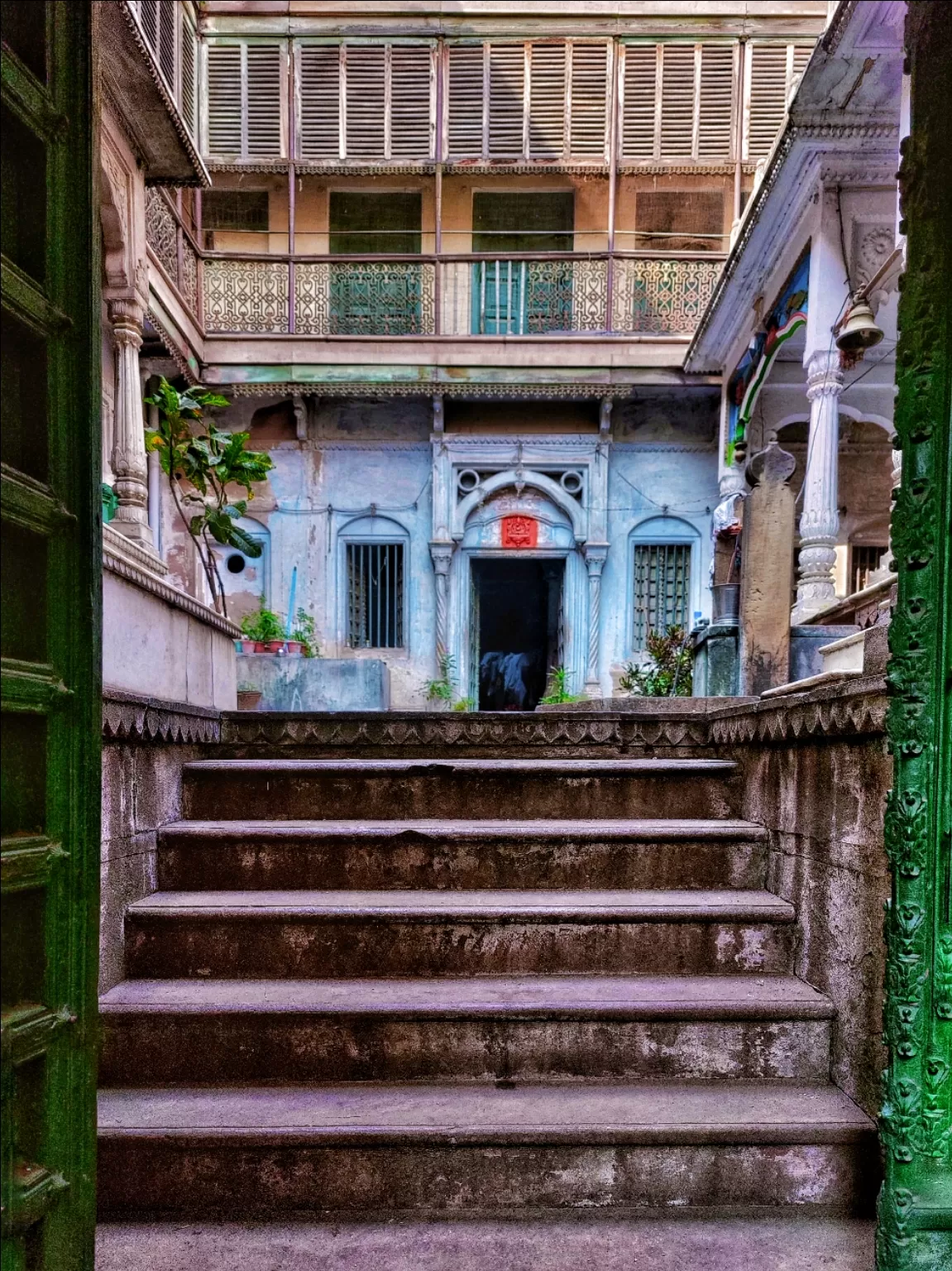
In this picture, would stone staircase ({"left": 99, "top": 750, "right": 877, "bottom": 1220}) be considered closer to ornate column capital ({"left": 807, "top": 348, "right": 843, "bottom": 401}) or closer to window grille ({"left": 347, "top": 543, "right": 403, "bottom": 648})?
ornate column capital ({"left": 807, "top": 348, "right": 843, "bottom": 401})

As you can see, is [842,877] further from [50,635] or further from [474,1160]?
[50,635]

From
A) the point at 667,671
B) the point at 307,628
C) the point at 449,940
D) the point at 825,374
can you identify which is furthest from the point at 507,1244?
the point at 307,628

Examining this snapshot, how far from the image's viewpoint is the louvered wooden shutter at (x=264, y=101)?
9.76 metres

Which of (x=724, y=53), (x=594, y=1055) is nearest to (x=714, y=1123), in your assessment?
(x=594, y=1055)

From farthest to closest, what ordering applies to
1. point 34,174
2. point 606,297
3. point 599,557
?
point 599,557 < point 606,297 < point 34,174

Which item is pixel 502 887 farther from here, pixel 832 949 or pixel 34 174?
pixel 34 174

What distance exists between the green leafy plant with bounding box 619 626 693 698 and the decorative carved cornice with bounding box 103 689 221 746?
4.13 meters

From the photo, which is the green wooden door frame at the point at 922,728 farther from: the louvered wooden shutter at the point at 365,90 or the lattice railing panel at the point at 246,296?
the louvered wooden shutter at the point at 365,90

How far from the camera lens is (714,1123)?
1889 millimetres

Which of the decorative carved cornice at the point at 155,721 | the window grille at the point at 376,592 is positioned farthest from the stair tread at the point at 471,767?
the window grille at the point at 376,592

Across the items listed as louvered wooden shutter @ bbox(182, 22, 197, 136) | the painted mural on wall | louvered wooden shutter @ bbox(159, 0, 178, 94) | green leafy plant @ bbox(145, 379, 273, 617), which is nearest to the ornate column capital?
the painted mural on wall

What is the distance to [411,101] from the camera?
9.78 m

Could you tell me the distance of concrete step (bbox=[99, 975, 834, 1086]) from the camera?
2.09m

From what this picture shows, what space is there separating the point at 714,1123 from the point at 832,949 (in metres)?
0.58
